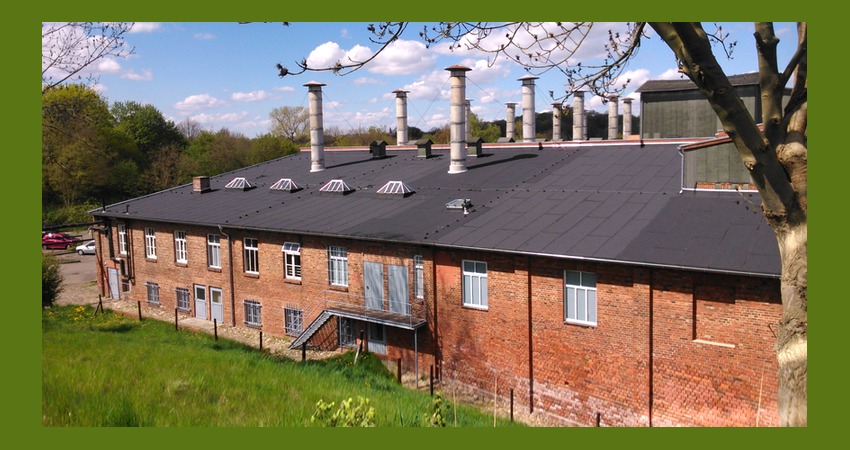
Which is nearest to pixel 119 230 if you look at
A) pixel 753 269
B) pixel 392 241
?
pixel 392 241

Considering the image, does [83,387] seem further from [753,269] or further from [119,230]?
[119,230]

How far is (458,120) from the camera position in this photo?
27500 millimetres

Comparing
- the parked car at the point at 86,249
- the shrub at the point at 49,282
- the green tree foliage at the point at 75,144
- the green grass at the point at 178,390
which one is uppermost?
the green tree foliage at the point at 75,144

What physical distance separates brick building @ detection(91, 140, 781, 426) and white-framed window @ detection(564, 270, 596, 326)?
35mm

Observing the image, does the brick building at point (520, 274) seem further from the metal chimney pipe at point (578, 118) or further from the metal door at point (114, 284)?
the metal chimney pipe at point (578, 118)

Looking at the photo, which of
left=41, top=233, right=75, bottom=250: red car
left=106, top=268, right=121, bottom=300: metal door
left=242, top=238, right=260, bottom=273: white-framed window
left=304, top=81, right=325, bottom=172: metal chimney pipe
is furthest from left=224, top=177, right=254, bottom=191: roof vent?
left=41, top=233, right=75, bottom=250: red car

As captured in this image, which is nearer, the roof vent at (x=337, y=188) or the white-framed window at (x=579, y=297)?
the white-framed window at (x=579, y=297)

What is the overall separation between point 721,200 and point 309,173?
20.0 meters

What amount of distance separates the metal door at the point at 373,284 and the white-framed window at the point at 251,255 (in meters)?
5.40

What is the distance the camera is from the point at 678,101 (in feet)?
85.9

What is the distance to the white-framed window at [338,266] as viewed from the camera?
21297 millimetres

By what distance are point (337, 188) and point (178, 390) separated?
53.3 feet

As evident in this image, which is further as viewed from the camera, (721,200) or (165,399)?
(721,200)

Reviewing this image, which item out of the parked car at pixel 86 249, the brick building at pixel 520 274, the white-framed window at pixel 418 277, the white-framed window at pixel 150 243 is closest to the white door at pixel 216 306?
the brick building at pixel 520 274
